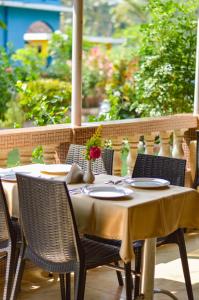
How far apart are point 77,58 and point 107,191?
1.75 metres

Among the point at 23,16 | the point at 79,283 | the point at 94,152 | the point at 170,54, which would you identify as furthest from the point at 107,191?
the point at 23,16

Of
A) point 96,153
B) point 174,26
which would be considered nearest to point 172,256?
point 96,153

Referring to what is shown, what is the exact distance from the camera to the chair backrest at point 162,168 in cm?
425

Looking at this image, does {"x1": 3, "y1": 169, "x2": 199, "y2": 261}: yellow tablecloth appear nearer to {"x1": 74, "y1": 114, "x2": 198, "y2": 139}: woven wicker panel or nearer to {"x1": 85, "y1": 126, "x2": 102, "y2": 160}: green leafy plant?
{"x1": 85, "y1": 126, "x2": 102, "y2": 160}: green leafy plant

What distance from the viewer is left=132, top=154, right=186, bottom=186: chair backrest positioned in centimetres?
425

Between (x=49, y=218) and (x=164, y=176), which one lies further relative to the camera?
(x=164, y=176)

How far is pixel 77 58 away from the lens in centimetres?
515

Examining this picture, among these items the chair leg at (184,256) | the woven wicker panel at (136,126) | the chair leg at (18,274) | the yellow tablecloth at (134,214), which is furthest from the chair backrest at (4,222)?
the woven wicker panel at (136,126)

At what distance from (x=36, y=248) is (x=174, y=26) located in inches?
157

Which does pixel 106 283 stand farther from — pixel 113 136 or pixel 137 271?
pixel 113 136

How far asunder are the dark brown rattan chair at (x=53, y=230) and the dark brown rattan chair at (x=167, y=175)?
555mm

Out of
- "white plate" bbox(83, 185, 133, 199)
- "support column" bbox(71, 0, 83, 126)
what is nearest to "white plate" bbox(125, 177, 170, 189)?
"white plate" bbox(83, 185, 133, 199)

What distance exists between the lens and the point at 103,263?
3572 millimetres

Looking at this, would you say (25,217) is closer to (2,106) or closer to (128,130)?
(128,130)
